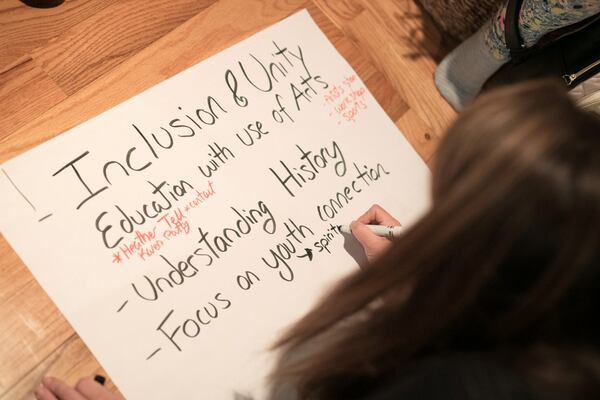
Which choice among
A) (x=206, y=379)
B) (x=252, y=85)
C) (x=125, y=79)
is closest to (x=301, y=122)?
(x=252, y=85)

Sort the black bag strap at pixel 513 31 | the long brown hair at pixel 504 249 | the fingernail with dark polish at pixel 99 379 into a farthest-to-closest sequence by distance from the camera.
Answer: the black bag strap at pixel 513 31 < the fingernail with dark polish at pixel 99 379 < the long brown hair at pixel 504 249

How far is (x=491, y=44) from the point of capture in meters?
0.62

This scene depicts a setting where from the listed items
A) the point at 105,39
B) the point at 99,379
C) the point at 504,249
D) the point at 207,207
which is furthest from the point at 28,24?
the point at 504,249

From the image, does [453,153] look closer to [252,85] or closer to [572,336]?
[572,336]

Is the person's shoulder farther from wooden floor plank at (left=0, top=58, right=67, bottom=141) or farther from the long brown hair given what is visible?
wooden floor plank at (left=0, top=58, right=67, bottom=141)

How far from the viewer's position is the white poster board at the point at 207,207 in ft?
1.49

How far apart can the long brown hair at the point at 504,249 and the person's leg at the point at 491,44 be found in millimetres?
295

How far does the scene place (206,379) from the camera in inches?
18.5

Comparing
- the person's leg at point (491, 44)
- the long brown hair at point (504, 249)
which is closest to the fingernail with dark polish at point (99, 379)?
the long brown hair at point (504, 249)

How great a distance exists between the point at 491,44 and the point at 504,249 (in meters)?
0.43

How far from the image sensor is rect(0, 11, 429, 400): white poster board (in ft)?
1.49

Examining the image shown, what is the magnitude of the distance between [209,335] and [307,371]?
0.39 ft

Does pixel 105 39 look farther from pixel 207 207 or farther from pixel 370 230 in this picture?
pixel 370 230

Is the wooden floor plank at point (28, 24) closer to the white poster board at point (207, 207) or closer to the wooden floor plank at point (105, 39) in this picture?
the wooden floor plank at point (105, 39)
